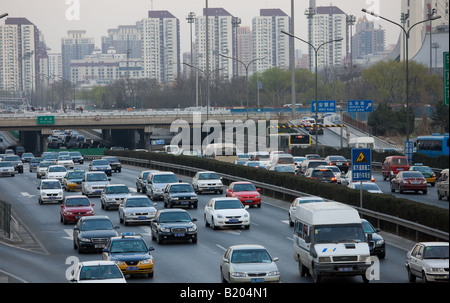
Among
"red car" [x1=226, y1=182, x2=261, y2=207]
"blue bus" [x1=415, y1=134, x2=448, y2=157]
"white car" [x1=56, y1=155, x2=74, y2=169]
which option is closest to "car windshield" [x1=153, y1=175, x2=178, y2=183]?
"red car" [x1=226, y1=182, x2=261, y2=207]

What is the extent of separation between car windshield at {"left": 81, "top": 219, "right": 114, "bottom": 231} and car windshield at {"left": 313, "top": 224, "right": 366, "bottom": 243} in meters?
11.1

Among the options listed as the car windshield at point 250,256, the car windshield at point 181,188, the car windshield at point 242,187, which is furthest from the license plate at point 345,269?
the car windshield at point 181,188

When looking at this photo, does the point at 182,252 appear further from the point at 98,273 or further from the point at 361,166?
the point at 98,273

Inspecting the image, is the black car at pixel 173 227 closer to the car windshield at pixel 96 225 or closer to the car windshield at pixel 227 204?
the car windshield at pixel 96 225

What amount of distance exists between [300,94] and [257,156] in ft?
391

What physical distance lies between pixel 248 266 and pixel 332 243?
261 centimetres

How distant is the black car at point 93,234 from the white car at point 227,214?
21.0ft

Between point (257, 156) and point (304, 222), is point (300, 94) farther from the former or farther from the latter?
point (304, 222)

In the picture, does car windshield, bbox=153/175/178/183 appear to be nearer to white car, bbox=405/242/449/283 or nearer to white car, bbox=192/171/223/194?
white car, bbox=192/171/223/194

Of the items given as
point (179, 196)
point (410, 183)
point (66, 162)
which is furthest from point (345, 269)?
point (66, 162)

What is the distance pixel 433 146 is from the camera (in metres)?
70.9

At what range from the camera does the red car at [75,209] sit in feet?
141

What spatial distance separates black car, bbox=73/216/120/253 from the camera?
33.3 m
